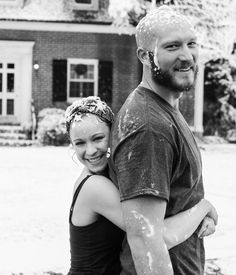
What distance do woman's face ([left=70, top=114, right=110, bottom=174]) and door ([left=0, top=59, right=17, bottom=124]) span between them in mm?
18889

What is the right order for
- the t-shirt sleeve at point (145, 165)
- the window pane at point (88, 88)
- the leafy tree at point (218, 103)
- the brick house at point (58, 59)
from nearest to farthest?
the t-shirt sleeve at point (145, 165) → the brick house at point (58, 59) → the window pane at point (88, 88) → the leafy tree at point (218, 103)

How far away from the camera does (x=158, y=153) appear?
166cm

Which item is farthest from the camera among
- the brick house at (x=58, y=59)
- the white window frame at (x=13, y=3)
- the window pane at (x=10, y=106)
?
the white window frame at (x=13, y=3)

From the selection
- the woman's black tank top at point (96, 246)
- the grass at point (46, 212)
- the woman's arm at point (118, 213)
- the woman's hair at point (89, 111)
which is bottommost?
the grass at point (46, 212)

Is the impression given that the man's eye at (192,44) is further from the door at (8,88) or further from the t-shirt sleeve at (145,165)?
the door at (8,88)

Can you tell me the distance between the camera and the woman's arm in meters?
1.81

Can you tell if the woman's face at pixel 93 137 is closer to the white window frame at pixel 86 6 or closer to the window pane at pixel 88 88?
the window pane at pixel 88 88

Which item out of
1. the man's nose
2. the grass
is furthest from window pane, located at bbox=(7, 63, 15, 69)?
the man's nose

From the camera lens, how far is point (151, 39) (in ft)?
5.89

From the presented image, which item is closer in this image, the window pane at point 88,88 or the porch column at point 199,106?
the window pane at point 88,88

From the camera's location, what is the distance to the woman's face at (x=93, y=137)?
6.85 feet

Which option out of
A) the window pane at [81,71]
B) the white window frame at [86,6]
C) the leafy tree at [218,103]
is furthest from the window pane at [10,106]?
the leafy tree at [218,103]

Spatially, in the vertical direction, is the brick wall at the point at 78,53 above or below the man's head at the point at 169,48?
above

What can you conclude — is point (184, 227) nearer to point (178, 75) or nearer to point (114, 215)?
point (114, 215)
